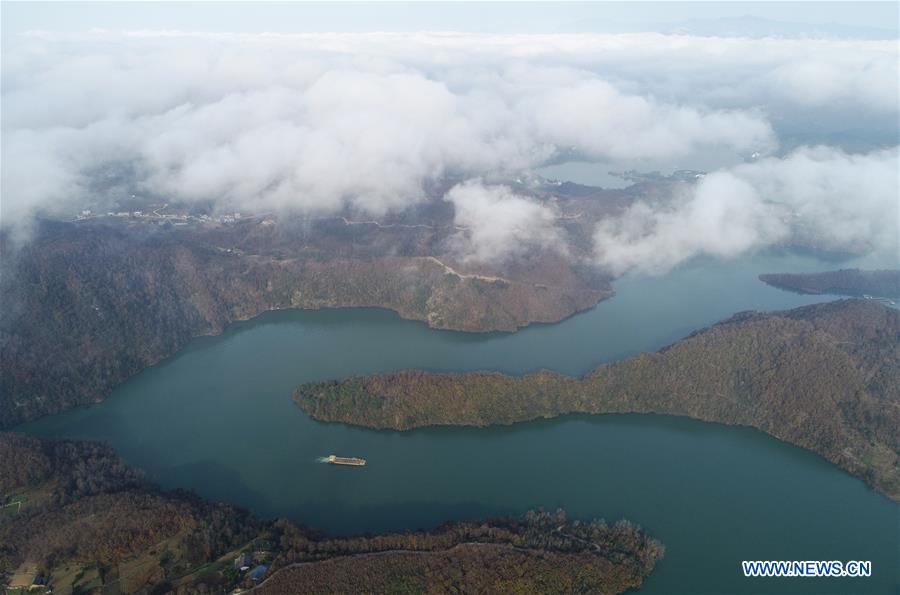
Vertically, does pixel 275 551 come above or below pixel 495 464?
above

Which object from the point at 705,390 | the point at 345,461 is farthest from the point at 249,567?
the point at 705,390

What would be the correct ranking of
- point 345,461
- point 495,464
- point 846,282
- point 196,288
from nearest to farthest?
point 345,461 < point 495,464 < point 196,288 < point 846,282

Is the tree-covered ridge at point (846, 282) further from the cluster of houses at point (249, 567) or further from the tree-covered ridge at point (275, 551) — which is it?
the cluster of houses at point (249, 567)

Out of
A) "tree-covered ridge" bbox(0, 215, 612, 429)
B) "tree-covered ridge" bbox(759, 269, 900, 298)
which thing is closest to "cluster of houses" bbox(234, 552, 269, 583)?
"tree-covered ridge" bbox(0, 215, 612, 429)

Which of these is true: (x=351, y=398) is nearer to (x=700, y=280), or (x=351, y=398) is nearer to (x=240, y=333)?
(x=240, y=333)

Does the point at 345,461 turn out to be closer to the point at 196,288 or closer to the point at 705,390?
the point at 705,390

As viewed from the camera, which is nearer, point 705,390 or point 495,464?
point 495,464

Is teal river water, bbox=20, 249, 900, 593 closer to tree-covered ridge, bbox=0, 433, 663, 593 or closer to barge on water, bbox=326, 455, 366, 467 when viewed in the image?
barge on water, bbox=326, 455, 366, 467

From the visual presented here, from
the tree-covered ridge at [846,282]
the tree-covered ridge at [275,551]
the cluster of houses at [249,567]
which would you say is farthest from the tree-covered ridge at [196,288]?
the cluster of houses at [249,567]

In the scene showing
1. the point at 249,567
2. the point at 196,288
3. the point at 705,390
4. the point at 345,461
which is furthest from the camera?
the point at 196,288
